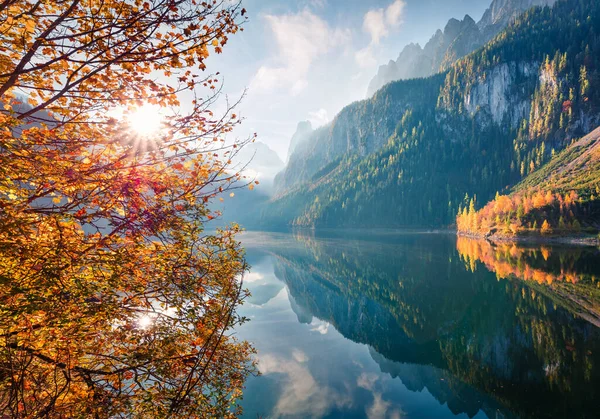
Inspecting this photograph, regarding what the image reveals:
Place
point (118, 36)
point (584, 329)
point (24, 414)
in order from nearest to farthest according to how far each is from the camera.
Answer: point (24, 414) < point (118, 36) < point (584, 329)

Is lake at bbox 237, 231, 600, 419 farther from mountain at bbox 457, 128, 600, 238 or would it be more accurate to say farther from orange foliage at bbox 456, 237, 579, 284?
mountain at bbox 457, 128, 600, 238

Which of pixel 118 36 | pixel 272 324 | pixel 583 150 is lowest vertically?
pixel 272 324

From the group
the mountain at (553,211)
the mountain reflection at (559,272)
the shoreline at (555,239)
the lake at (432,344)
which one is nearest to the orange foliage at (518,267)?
the mountain reflection at (559,272)

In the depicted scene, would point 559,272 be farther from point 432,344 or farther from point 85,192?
point 85,192

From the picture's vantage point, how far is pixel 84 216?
18.9 ft

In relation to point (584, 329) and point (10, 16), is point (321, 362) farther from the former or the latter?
point (10, 16)

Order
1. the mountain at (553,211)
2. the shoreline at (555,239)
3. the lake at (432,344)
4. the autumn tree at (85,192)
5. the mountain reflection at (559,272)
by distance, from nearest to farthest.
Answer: the autumn tree at (85,192) → the lake at (432,344) → the mountain reflection at (559,272) → the shoreline at (555,239) → the mountain at (553,211)

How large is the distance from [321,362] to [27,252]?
81.8 feet

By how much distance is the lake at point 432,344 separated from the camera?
18672 millimetres

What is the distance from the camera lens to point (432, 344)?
28734mm

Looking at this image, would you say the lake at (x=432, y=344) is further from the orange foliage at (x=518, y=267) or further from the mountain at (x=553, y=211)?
the mountain at (x=553, y=211)

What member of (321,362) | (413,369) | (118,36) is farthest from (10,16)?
(413,369)

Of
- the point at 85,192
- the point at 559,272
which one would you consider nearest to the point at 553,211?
the point at 559,272

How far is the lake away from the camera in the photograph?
1867 cm
